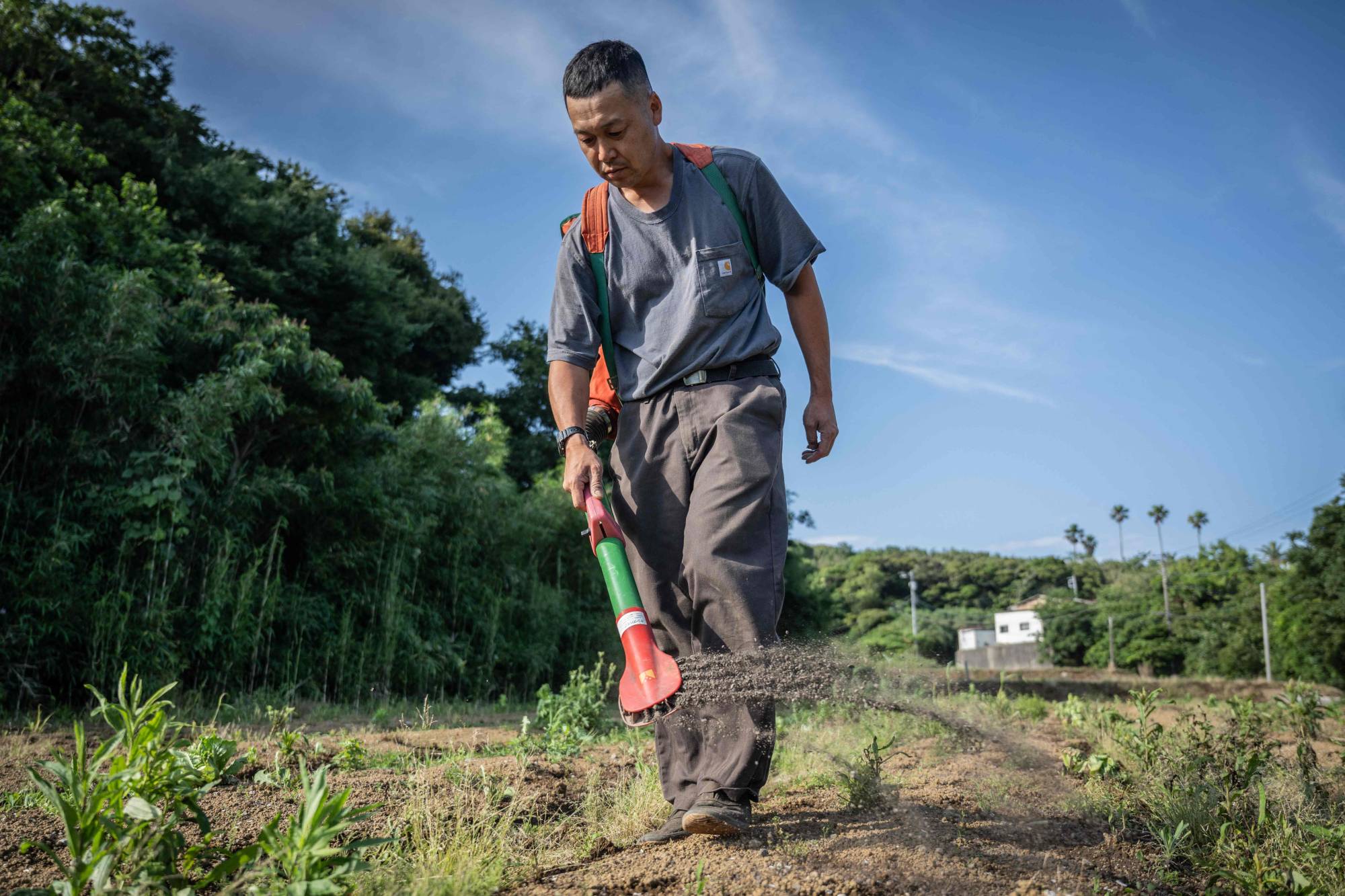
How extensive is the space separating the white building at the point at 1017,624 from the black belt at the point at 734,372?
7412cm

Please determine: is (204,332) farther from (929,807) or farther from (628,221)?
(929,807)

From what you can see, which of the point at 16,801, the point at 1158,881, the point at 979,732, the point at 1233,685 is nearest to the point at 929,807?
the point at 979,732

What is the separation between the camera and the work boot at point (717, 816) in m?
1.98

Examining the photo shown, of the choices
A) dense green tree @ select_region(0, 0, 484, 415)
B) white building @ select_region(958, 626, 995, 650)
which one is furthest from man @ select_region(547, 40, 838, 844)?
white building @ select_region(958, 626, 995, 650)

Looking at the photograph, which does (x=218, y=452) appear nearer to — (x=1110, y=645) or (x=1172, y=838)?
(x=1172, y=838)

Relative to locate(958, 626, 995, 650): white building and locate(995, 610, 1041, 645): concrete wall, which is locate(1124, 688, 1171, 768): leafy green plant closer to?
locate(958, 626, 995, 650): white building

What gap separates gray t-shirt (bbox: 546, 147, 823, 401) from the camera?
2.40 metres

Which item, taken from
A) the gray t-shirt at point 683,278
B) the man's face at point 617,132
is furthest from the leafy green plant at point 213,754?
the man's face at point 617,132

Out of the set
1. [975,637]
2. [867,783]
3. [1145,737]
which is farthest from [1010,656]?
[867,783]

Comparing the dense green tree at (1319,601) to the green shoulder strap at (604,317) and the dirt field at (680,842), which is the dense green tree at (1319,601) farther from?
the green shoulder strap at (604,317)

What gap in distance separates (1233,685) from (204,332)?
2138 centimetres

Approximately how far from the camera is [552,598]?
10.7 meters

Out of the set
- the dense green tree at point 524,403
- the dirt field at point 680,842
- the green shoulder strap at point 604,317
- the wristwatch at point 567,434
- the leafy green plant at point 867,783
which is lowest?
the dirt field at point 680,842

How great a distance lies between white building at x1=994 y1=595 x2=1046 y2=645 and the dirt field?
73270 millimetres
